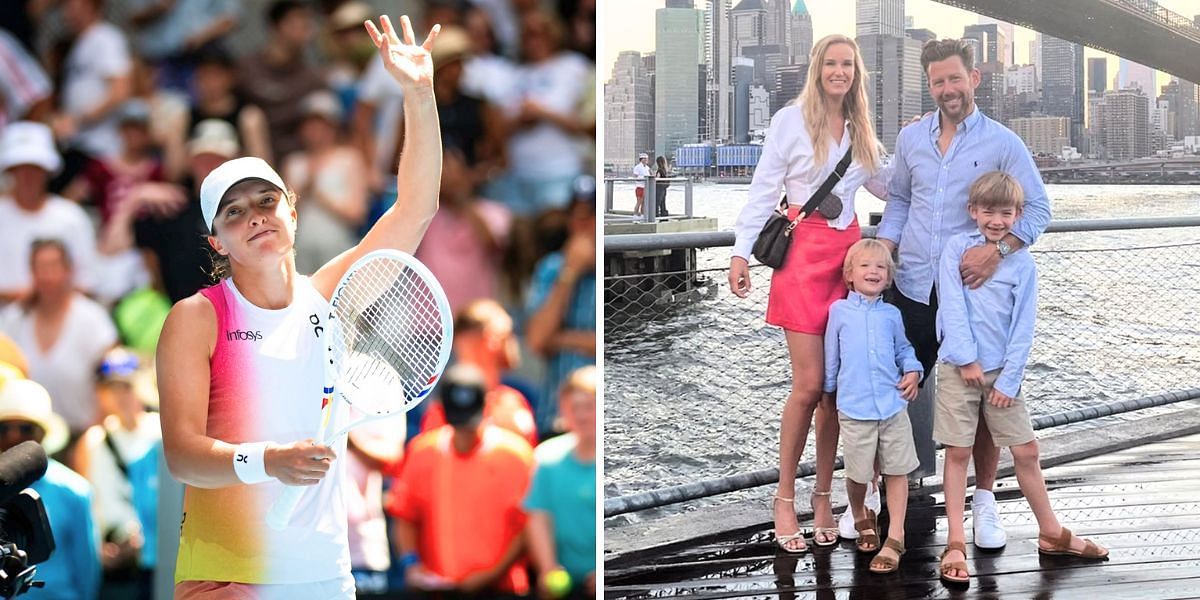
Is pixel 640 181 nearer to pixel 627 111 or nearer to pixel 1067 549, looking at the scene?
pixel 627 111

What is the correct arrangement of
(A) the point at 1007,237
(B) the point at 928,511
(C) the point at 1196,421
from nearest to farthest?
(A) the point at 1007,237
(B) the point at 928,511
(C) the point at 1196,421

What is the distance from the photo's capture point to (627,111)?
3453 mm

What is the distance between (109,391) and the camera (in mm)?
2869

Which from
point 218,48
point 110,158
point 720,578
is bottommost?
point 720,578

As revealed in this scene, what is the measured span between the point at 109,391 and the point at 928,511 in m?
2.06

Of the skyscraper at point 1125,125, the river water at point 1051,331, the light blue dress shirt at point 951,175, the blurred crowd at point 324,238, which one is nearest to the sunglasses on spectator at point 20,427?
the blurred crowd at point 324,238

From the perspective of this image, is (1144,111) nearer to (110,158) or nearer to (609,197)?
(609,197)

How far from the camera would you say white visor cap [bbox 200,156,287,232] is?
8.95ft

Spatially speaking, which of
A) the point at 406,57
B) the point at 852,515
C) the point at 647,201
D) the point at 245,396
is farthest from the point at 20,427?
the point at 852,515

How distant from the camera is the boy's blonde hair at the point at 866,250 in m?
3.14

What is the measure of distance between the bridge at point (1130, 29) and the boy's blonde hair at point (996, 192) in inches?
15.9

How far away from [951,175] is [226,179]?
167 centimetres

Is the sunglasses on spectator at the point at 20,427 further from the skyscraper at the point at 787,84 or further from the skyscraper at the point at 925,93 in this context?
the skyscraper at the point at 925,93

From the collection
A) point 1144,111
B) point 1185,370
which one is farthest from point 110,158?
point 1185,370
